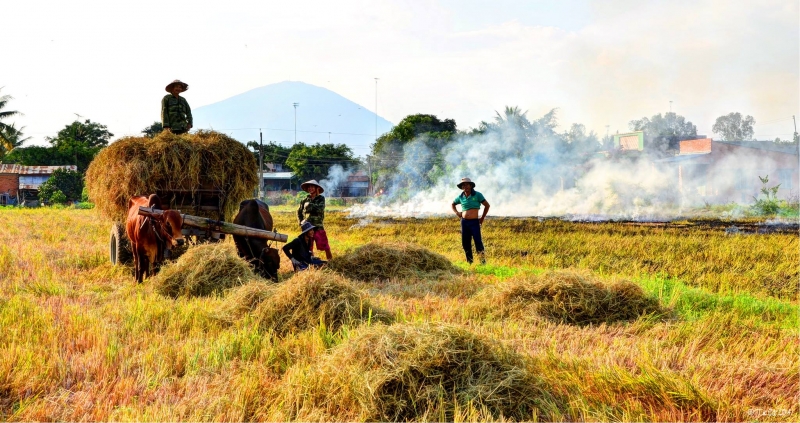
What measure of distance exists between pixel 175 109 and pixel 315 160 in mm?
45859

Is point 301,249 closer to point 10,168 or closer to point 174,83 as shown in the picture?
point 174,83

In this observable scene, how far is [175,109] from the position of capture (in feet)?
31.1

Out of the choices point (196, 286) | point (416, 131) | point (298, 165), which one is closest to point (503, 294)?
point (196, 286)

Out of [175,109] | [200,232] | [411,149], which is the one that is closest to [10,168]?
[411,149]

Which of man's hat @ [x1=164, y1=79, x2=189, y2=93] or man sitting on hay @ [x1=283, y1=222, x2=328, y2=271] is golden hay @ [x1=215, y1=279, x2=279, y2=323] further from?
man's hat @ [x1=164, y1=79, x2=189, y2=93]

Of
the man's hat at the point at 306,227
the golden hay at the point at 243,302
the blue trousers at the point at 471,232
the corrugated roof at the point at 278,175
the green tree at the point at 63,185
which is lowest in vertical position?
the golden hay at the point at 243,302

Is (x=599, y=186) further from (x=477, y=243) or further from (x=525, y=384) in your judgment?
(x=525, y=384)

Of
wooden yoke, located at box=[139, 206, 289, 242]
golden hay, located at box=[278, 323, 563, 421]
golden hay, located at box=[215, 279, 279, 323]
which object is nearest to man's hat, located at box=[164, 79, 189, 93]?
wooden yoke, located at box=[139, 206, 289, 242]

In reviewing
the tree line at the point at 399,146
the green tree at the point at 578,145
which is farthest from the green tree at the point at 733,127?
the green tree at the point at 578,145

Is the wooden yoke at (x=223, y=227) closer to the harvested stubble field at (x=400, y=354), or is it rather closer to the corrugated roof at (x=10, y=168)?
the harvested stubble field at (x=400, y=354)

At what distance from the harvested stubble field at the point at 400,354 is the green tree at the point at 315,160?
156 feet

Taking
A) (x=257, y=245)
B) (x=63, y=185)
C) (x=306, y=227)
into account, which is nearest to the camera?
(x=257, y=245)

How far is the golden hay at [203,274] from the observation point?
661 centimetres

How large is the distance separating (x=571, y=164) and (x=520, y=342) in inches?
1342
